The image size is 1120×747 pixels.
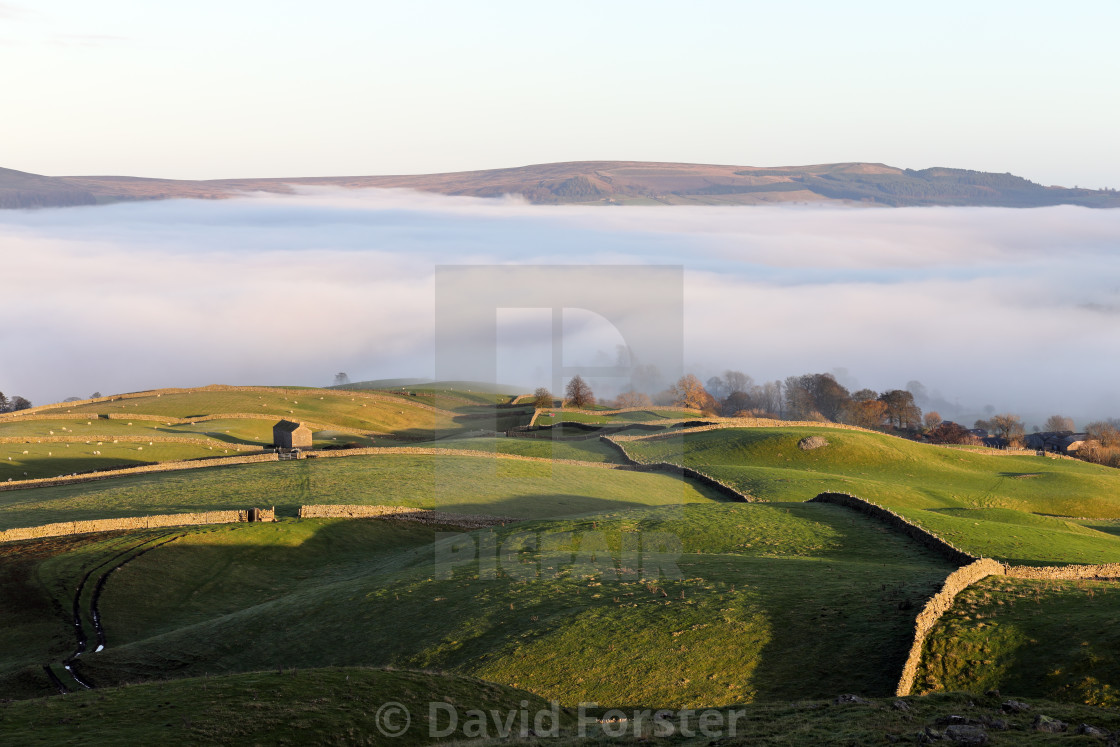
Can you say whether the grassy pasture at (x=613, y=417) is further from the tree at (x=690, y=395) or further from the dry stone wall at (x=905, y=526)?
the dry stone wall at (x=905, y=526)

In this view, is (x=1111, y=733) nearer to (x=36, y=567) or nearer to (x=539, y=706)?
(x=539, y=706)

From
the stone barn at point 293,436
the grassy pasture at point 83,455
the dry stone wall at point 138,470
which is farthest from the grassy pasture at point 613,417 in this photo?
the dry stone wall at point 138,470

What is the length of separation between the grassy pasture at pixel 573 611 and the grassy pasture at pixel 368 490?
9.17m

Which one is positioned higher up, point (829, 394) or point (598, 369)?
point (598, 369)

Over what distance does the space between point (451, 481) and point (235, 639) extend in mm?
29235

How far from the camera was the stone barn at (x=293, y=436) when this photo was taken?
82.7 m

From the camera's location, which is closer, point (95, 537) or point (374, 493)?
point (95, 537)

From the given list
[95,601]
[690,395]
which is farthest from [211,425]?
[690,395]

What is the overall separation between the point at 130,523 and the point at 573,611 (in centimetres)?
2940

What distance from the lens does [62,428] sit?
291 feet

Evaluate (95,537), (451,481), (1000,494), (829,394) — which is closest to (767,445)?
(1000,494)

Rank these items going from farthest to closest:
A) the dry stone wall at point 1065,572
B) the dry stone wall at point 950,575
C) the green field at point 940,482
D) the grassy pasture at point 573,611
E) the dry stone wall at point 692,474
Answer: the dry stone wall at point 692,474
the green field at point 940,482
the dry stone wall at point 1065,572
the grassy pasture at point 573,611
the dry stone wall at point 950,575

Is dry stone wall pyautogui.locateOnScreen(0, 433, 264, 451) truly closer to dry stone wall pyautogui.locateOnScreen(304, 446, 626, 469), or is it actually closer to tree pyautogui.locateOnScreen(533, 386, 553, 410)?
dry stone wall pyautogui.locateOnScreen(304, 446, 626, 469)

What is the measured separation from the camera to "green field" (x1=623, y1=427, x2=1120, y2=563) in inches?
1828
